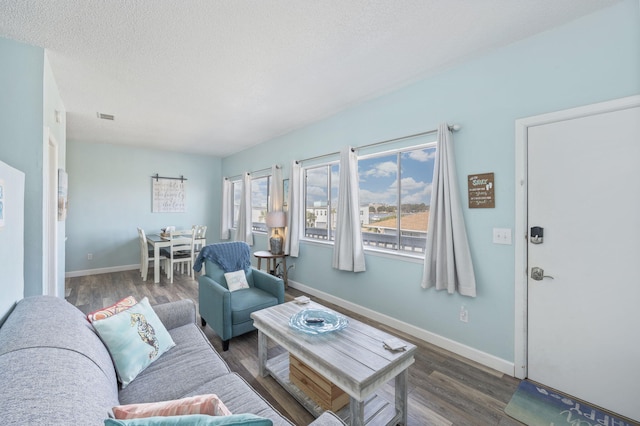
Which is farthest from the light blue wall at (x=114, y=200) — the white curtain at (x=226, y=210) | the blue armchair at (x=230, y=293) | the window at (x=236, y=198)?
the blue armchair at (x=230, y=293)

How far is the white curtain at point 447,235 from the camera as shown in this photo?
236 cm

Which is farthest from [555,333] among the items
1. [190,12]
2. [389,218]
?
[190,12]

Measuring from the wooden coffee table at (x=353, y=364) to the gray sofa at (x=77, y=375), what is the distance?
0.34 m

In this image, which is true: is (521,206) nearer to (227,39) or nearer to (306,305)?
(306,305)

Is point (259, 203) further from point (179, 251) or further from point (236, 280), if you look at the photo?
point (236, 280)

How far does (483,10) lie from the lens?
1800 millimetres

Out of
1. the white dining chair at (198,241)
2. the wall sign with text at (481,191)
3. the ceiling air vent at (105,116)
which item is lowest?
the white dining chair at (198,241)

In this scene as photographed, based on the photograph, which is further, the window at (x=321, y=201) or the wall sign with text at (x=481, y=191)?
the window at (x=321, y=201)

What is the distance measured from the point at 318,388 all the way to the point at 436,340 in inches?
56.6

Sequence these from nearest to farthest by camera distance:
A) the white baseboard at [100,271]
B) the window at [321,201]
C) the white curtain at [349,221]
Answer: the white curtain at [349,221]
the window at [321,201]
the white baseboard at [100,271]

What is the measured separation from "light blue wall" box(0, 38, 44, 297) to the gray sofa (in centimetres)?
105

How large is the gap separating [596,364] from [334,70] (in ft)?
10.1

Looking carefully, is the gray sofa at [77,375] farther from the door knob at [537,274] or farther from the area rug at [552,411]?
the door knob at [537,274]

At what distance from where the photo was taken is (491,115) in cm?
227
